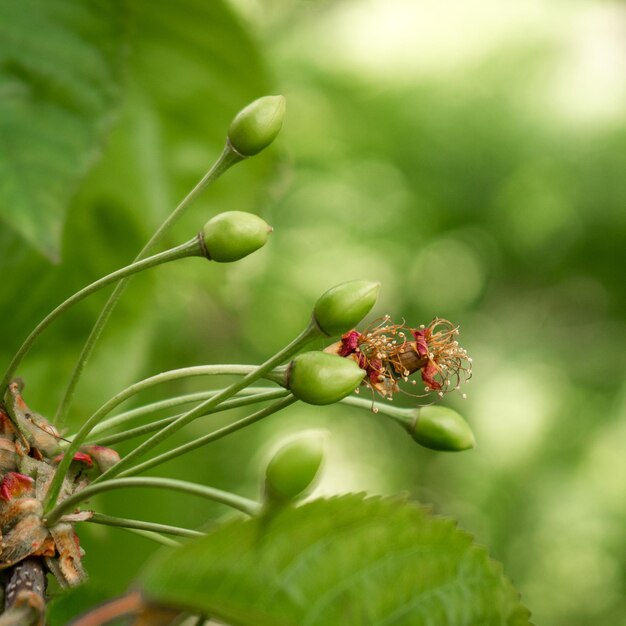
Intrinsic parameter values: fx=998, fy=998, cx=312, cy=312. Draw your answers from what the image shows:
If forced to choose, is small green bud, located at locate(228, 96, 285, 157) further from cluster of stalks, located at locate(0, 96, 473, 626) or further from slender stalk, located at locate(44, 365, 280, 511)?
slender stalk, located at locate(44, 365, 280, 511)

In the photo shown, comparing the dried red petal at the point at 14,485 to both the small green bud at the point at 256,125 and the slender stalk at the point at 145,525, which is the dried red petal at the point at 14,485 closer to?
the slender stalk at the point at 145,525

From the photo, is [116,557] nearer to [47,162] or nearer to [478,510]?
[47,162]

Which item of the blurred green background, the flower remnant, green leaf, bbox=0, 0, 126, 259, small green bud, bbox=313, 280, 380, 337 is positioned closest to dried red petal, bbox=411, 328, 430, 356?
the flower remnant

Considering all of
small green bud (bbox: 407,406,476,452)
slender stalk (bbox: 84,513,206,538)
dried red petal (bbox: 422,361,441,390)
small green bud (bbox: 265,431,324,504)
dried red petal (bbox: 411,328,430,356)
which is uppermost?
dried red petal (bbox: 411,328,430,356)

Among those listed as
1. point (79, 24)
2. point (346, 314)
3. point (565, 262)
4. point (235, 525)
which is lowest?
point (235, 525)

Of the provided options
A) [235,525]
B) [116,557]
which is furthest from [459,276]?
[235,525]
